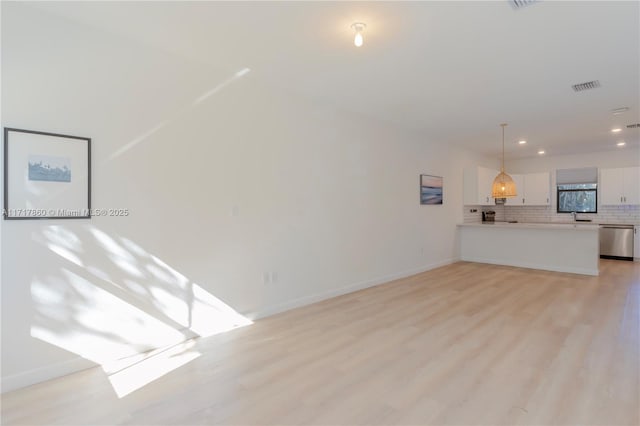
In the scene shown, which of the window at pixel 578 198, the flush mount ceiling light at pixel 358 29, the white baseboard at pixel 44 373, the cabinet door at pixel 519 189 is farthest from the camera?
the cabinet door at pixel 519 189

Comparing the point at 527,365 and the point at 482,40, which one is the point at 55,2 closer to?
the point at 482,40

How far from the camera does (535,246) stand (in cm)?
678

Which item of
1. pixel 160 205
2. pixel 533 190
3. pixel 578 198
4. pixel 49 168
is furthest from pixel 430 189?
pixel 49 168

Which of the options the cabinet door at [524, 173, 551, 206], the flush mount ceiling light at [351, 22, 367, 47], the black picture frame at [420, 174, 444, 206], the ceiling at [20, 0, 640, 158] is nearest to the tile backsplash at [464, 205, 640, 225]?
the cabinet door at [524, 173, 551, 206]

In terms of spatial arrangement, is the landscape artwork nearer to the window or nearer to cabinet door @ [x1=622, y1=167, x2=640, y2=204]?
the window

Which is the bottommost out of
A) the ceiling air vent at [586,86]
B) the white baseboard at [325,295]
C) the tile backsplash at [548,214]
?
the white baseboard at [325,295]

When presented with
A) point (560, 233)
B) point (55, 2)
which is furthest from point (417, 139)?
point (55, 2)

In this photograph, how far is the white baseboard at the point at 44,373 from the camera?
229 centimetres

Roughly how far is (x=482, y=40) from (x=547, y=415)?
9.49 feet

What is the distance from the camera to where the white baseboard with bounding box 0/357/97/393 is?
90.3 inches

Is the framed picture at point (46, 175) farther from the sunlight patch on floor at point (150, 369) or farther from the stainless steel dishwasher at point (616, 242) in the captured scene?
the stainless steel dishwasher at point (616, 242)

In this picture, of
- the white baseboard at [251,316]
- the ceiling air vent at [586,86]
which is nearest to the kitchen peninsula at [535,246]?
the white baseboard at [251,316]

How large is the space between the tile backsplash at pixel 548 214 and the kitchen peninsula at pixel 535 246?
0.71 meters

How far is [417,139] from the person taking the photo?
632cm
